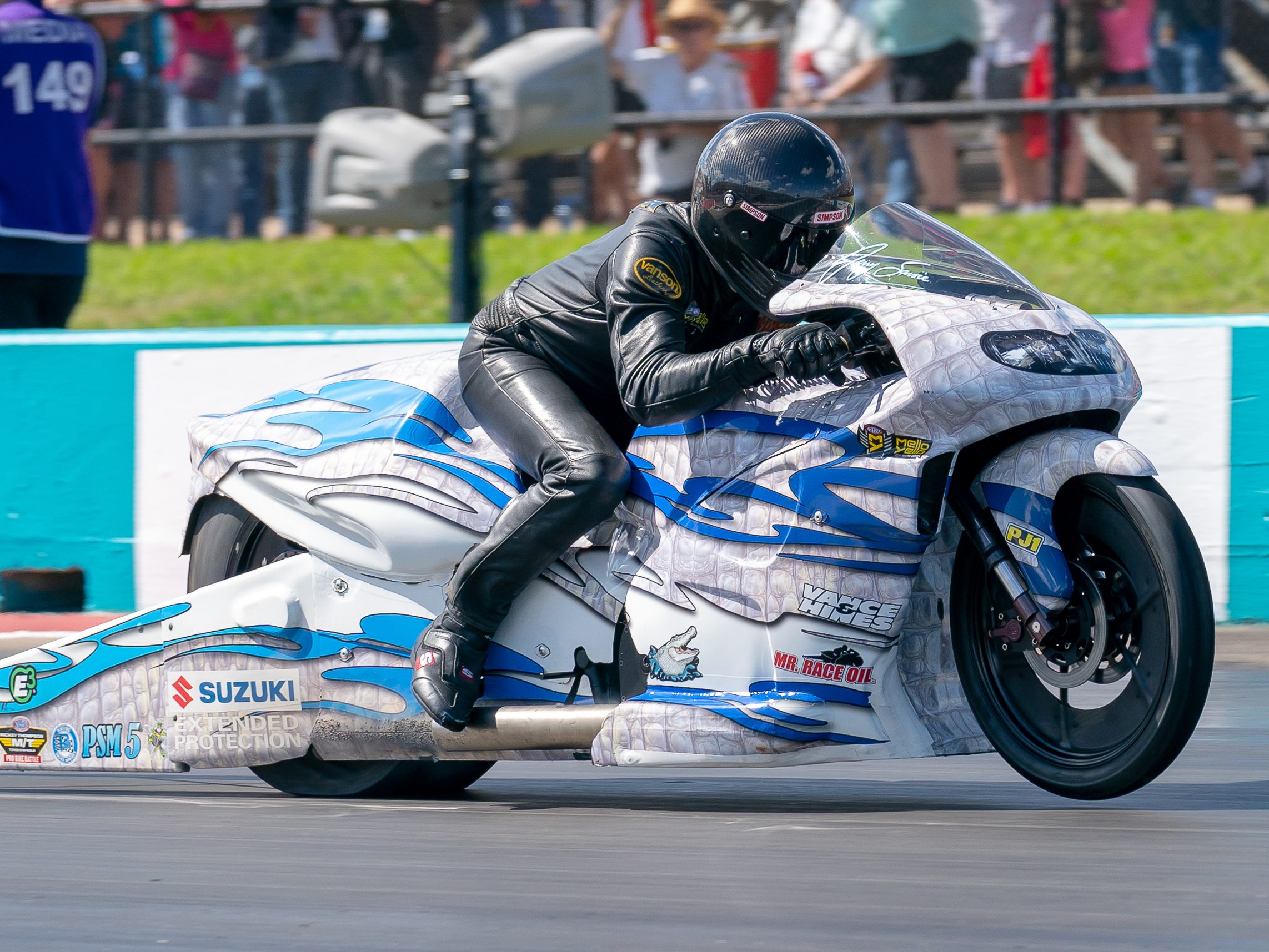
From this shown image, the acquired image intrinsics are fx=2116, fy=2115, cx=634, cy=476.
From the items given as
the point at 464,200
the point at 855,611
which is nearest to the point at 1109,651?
the point at 855,611

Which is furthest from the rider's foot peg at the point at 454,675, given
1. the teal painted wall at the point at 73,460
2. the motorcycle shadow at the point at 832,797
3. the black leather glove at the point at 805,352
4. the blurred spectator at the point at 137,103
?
the blurred spectator at the point at 137,103

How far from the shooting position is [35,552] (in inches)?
338

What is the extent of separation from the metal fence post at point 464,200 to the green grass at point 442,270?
911 millimetres

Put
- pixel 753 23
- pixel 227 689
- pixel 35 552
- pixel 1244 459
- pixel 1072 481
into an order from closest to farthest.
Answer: pixel 1072 481
pixel 227 689
pixel 1244 459
pixel 35 552
pixel 753 23

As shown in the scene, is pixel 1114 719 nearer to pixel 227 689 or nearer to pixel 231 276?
pixel 227 689

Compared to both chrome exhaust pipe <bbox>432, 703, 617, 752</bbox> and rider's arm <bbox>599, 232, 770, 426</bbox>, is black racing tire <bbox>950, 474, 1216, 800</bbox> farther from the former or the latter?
chrome exhaust pipe <bbox>432, 703, 617, 752</bbox>

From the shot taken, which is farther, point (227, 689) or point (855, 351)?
point (227, 689)

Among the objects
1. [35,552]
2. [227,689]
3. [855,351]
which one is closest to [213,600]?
[227,689]

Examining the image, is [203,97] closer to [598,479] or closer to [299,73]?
[299,73]

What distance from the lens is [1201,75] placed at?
1010 centimetres

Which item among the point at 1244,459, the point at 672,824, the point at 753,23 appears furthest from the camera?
the point at 753,23

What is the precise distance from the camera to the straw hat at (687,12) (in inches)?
425

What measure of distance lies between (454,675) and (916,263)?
1445mm

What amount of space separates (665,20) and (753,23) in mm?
461
